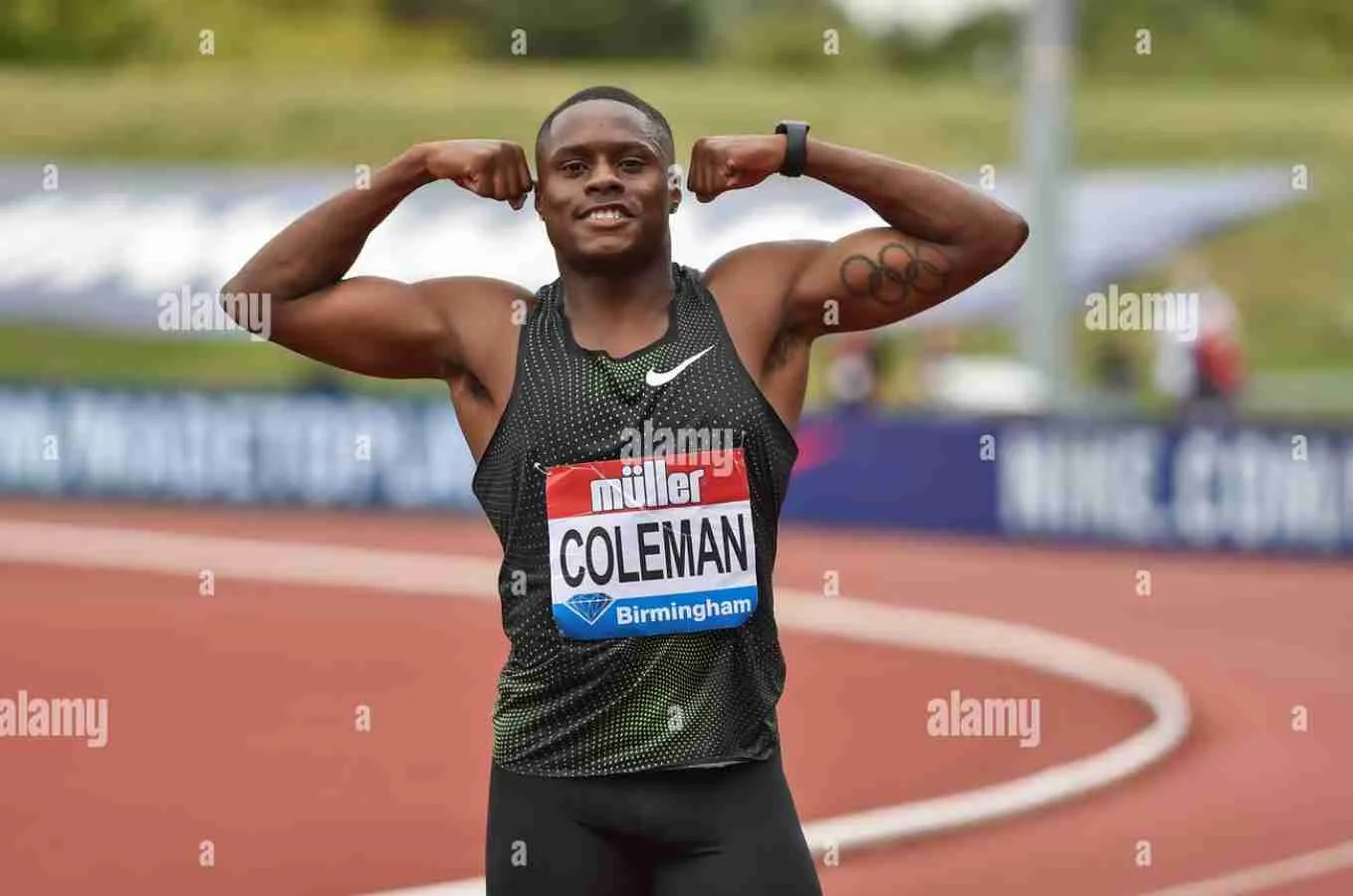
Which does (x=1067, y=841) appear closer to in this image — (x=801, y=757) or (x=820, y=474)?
(x=801, y=757)

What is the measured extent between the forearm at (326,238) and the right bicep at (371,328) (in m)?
0.04

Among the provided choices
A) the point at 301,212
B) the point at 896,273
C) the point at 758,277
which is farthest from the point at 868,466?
the point at 758,277

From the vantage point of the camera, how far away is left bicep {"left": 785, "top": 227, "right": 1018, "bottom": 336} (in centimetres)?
384

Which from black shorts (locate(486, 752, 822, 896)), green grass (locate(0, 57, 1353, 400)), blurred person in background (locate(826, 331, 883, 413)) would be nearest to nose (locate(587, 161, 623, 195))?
black shorts (locate(486, 752, 822, 896))

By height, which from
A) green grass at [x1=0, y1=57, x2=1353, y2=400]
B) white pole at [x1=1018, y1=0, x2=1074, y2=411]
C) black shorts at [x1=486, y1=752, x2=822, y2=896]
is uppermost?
green grass at [x1=0, y1=57, x2=1353, y2=400]

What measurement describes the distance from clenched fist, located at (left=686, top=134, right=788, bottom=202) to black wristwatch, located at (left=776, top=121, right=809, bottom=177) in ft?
0.14

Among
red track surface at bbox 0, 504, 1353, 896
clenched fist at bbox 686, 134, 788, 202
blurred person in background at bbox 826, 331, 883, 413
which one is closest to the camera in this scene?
clenched fist at bbox 686, 134, 788, 202

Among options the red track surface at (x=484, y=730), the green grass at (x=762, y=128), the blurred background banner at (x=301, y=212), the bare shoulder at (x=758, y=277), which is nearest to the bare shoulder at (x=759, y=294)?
the bare shoulder at (x=758, y=277)

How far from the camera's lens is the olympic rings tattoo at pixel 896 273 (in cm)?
387

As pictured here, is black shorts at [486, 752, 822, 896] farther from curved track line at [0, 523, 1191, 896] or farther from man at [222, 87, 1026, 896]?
curved track line at [0, 523, 1191, 896]

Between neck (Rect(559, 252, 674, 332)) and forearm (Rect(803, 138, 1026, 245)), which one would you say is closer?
neck (Rect(559, 252, 674, 332))

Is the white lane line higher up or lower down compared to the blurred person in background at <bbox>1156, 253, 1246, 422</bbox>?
lower down

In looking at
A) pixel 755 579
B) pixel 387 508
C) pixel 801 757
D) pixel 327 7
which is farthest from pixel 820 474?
pixel 327 7

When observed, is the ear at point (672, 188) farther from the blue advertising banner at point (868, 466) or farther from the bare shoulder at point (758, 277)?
the blue advertising banner at point (868, 466)
